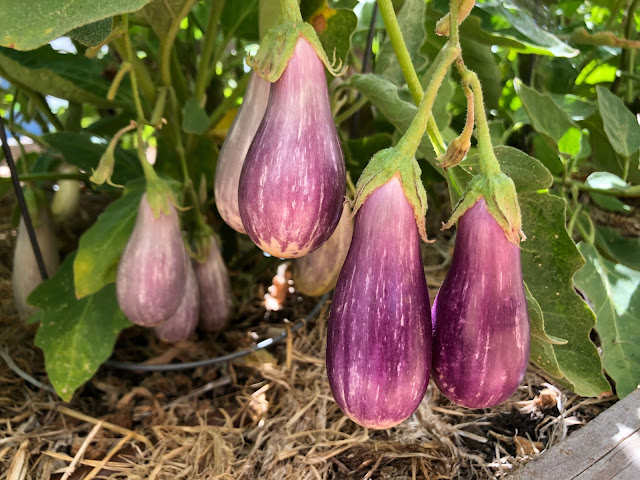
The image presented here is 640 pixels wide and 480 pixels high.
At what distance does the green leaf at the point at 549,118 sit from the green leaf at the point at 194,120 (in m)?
0.40

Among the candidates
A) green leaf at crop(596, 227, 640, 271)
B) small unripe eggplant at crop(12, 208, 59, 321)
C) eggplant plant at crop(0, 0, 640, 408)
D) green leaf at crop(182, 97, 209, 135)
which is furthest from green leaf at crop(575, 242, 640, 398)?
small unripe eggplant at crop(12, 208, 59, 321)

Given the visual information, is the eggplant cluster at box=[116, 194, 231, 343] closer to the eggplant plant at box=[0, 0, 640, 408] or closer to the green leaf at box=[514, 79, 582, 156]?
the eggplant plant at box=[0, 0, 640, 408]

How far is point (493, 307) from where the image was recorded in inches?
16.0

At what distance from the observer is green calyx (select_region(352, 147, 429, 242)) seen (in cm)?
39

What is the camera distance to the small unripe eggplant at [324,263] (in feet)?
2.65

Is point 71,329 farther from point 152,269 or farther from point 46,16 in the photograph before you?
point 46,16

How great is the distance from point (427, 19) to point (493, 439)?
1.96 feet

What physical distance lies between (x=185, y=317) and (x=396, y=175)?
0.52 metres

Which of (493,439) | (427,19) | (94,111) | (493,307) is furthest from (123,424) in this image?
(94,111)

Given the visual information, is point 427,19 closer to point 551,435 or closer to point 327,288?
point 327,288

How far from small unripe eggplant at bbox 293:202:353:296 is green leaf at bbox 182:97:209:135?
0.22 metres

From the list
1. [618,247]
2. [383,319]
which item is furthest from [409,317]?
[618,247]

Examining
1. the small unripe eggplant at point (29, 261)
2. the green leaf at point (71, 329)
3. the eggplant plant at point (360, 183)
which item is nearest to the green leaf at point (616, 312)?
the eggplant plant at point (360, 183)

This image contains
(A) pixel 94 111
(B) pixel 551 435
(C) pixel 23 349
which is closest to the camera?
(B) pixel 551 435
